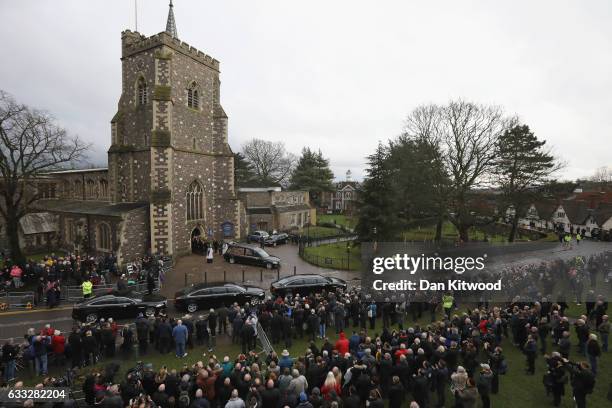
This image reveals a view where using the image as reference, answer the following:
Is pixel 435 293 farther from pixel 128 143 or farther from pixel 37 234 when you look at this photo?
pixel 37 234

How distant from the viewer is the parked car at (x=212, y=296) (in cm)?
1597

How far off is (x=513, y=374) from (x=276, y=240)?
26.0m

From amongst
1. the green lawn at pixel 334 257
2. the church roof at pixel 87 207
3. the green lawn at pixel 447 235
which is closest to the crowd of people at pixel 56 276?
the church roof at pixel 87 207

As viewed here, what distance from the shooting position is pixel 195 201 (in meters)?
29.5

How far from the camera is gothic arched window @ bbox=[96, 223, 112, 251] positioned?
26147 mm

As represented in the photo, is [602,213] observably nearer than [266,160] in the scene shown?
Yes

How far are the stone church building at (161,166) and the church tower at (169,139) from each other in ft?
0.24

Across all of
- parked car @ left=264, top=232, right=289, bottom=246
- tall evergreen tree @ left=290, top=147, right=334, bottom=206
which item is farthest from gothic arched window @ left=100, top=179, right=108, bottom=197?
tall evergreen tree @ left=290, top=147, right=334, bottom=206

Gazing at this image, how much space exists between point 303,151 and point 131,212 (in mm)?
45491

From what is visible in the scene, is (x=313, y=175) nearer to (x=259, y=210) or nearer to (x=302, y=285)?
(x=259, y=210)

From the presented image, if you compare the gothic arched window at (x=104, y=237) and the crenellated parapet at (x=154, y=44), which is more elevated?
the crenellated parapet at (x=154, y=44)

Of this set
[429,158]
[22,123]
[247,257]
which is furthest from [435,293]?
[22,123]

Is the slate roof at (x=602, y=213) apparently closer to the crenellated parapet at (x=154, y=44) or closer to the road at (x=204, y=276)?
the road at (x=204, y=276)

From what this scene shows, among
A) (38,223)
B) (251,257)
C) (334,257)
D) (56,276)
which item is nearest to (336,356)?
(251,257)
